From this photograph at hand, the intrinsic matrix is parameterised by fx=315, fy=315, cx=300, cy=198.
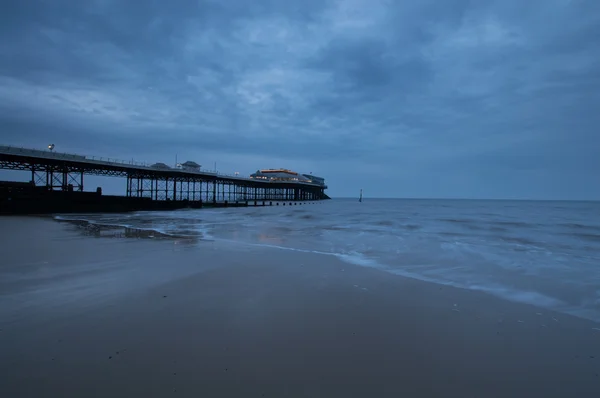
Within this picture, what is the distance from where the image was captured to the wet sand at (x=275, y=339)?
11.3ft

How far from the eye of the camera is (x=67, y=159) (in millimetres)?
41500

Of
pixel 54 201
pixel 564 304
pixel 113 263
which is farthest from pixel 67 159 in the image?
pixel 564 304

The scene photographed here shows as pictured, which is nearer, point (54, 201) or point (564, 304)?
point (564, 304)

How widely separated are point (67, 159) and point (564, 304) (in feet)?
167

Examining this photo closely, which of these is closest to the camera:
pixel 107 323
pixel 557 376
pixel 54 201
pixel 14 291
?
pixel 557 376

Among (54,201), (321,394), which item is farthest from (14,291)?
(54,201)

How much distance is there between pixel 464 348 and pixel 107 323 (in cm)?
541

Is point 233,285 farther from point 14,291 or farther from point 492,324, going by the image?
point 492,324

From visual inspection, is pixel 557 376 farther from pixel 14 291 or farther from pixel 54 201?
pixel 54 201

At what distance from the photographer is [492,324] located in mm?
5375

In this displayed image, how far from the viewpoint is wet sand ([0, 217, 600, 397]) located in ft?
11.3

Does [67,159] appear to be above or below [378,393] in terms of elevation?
above

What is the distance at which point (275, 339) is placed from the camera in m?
4.56

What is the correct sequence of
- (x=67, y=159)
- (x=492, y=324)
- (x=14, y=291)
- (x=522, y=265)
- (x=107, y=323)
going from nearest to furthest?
(x=107, y=323) → (x=492, y=324) → (x=14, y=291) → (x=522, y=265) → (x=67, y=159)
